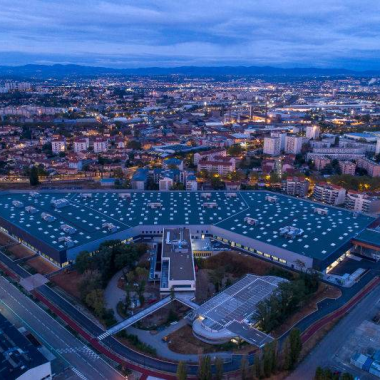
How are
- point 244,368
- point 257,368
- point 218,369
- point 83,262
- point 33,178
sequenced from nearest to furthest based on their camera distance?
point 218,369 → point 244,368 → point 257,368 → point 83,262 → point 33,178

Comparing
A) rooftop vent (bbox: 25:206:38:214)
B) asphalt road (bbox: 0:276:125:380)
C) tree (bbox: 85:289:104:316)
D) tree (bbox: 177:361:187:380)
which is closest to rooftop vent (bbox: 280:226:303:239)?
tree (bbox: 85:289:104:316)

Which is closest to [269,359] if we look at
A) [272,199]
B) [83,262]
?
[83,262]

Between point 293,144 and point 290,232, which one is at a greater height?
point 293,144

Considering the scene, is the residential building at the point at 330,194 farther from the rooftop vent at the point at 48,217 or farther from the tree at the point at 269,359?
the rooftop vent at the point at 48,217

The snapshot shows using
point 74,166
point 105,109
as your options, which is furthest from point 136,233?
point 105,109

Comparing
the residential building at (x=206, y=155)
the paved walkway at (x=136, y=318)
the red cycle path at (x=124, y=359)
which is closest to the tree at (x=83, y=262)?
the red cycle path at (x=124, y=359)

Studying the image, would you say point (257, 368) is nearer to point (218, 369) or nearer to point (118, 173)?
point (218, 369)

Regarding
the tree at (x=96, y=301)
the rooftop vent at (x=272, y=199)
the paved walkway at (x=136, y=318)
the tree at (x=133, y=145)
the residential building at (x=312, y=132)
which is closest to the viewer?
the paved walkway at (x=136, y=318)
